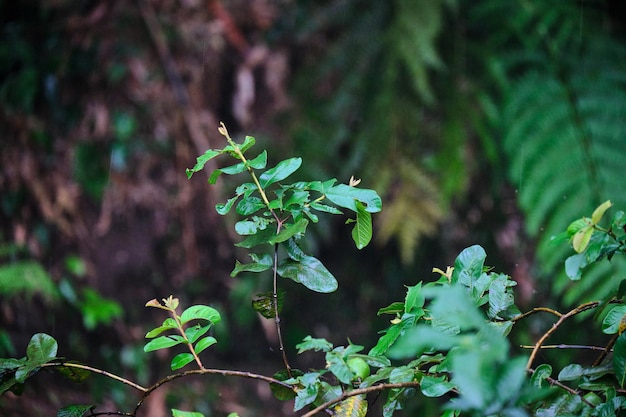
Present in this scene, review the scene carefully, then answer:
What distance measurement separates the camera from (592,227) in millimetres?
509

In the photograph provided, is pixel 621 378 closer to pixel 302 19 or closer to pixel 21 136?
pixel 302 19

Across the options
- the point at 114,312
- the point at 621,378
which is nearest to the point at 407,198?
the point at 114,312

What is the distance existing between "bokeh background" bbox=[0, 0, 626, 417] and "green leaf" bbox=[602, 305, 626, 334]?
36.8 inches

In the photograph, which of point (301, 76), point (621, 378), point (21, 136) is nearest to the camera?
point (621, 378)

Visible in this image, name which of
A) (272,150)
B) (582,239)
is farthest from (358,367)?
(272,150)

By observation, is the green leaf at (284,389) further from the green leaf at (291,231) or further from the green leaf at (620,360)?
the green leaf at (620,360)

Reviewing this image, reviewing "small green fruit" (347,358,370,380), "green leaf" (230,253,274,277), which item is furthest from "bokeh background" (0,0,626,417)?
"small green fruit" (347,358,370,380)

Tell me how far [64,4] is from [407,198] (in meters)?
1.42

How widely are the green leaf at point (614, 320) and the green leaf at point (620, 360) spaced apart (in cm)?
4

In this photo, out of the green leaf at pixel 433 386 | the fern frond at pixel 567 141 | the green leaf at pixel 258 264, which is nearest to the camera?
the green leaf at pixel 433 386

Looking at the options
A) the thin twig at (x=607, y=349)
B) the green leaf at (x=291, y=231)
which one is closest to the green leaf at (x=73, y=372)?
the green leaf at (x=291, y=231)

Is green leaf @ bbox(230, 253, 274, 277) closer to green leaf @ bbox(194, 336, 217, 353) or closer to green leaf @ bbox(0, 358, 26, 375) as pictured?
green leaf @ bbox(194, 336, 217, 353)

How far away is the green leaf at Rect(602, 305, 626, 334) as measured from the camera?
48 centimetres

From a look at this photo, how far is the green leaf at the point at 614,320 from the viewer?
48 cm
